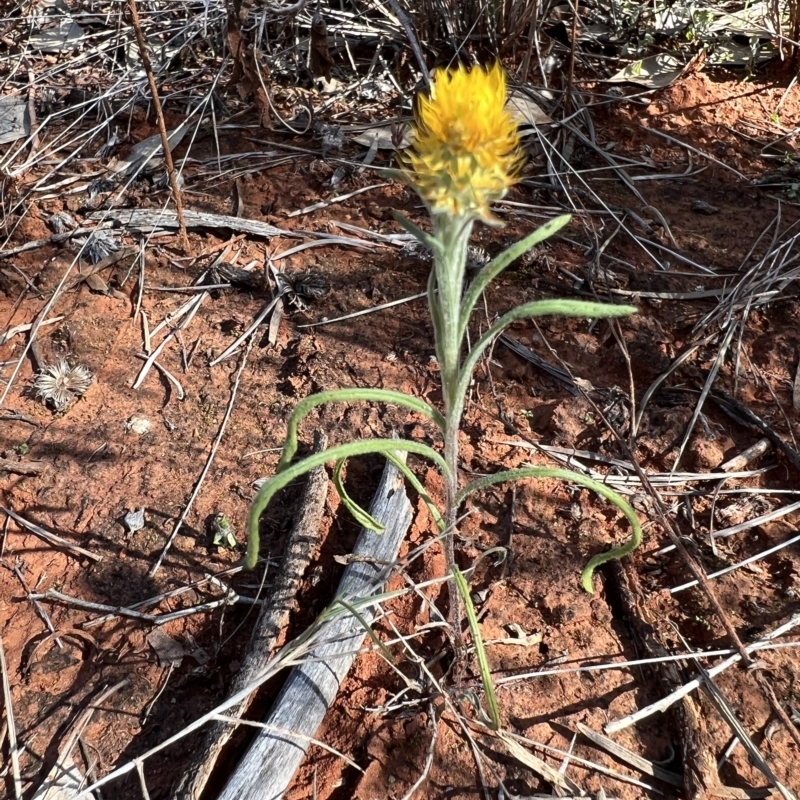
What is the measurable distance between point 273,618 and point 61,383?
1.25 m

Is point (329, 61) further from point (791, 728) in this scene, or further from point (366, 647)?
point (791, 728)

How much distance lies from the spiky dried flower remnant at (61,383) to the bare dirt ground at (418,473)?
4 centimetres

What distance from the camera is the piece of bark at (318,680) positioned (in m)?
1.57

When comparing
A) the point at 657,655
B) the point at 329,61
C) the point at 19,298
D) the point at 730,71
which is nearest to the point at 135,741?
the point at 657,655

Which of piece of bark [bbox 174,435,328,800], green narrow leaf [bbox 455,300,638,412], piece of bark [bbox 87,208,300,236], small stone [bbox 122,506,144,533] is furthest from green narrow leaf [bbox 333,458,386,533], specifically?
piece of bark [bbox 87,208,300,236]

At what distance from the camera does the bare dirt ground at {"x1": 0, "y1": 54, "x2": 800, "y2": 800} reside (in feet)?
5.67

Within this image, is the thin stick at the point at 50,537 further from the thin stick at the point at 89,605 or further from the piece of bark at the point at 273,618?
the piece of bark at the point at 273,618

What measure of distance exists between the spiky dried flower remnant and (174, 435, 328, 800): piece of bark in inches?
37.3

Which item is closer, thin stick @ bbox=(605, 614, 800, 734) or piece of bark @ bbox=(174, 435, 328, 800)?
piece of bark @ bbox=(174, 435, 328, 800)

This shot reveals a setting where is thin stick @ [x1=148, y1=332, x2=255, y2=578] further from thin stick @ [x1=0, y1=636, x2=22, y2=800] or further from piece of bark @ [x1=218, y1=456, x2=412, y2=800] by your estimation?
piece of bark @ [x1=218, y1=456, x2=412, y2=800]

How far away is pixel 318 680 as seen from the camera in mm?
1704

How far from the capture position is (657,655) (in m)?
1.80

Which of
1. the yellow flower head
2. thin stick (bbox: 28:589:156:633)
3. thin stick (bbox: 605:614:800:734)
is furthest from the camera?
thin stick (bbox: 28:589:156:633)

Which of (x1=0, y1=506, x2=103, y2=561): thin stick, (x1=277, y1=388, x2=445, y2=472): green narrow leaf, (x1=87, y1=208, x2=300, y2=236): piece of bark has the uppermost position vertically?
(x1=277, y1=388, x2=445, y2=472): green narrow leaf
